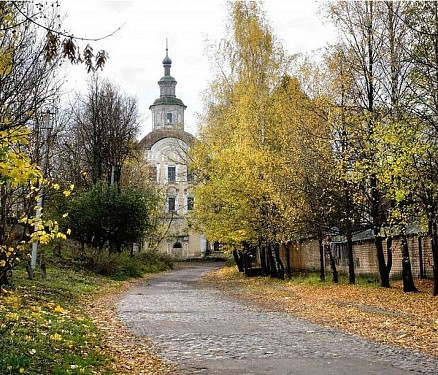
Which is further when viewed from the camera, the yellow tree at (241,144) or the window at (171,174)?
the window at (171,174)

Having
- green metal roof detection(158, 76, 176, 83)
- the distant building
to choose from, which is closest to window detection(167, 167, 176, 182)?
the distant building

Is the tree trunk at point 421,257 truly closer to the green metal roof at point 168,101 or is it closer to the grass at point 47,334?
the grass at point 47,334

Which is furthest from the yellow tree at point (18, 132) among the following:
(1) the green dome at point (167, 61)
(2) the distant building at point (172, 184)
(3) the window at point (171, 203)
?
(1) the green dome at point (167, 61)

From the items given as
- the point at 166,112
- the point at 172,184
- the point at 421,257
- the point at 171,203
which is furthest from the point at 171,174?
the point at 421,257

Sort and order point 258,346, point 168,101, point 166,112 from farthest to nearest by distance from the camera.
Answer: point 168,101 < point 166,112 < point 258,346

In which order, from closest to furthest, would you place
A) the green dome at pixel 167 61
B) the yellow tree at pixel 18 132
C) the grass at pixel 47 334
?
the yellow tree at pixel 18 132 < the grass at pixel 47 334 < the green dome at pixel 167 61

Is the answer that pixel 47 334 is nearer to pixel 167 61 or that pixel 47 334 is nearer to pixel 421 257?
pixel 421 257

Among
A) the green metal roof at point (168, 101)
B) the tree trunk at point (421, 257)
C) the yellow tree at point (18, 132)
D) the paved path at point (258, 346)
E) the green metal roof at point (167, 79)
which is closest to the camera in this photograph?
the yellow tree at point (18, 132)

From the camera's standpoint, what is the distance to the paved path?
26.3ft

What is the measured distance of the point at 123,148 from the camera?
39.7 metres

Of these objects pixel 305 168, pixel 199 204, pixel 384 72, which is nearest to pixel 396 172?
pixel 384 72

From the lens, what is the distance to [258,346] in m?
9.80

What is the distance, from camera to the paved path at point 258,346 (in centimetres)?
802

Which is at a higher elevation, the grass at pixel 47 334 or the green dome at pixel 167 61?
the green dome at pixel 167 61
